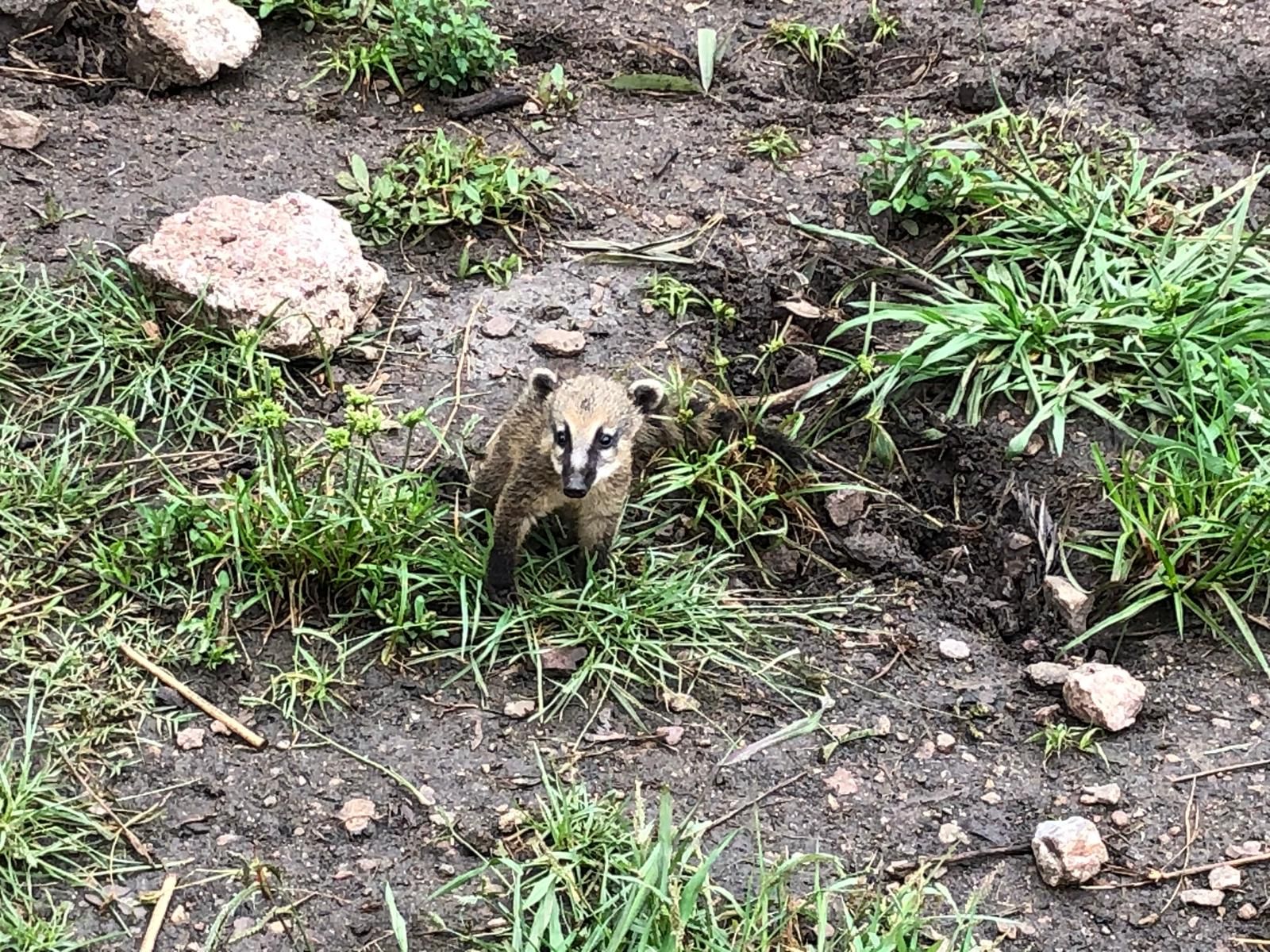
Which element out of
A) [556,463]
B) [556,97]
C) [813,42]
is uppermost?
[813,42]

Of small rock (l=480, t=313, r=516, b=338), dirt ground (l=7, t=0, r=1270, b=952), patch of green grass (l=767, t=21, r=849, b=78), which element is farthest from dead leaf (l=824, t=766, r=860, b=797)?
patch of green grass (l=767, t=21, r=849, b=78)

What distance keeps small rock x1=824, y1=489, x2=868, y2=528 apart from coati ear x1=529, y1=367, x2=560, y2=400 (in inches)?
37.1

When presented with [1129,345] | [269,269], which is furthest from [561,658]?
[1129,345]

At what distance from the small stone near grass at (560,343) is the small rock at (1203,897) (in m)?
2.50

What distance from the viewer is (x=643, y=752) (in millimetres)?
3510

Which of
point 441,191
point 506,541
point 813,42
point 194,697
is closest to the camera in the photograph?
point 194,697

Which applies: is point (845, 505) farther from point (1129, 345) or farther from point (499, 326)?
point (499, 326)

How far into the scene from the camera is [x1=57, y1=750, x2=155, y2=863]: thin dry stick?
3145mm

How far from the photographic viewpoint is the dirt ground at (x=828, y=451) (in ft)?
10.7

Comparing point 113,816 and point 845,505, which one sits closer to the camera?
point 113,816

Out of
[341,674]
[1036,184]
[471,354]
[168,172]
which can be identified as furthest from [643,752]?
[168,172]

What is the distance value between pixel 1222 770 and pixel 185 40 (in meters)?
4.50

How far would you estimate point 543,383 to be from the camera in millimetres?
3916

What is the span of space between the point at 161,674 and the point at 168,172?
2296 millimetres
